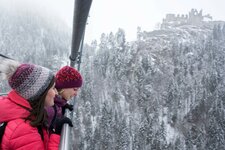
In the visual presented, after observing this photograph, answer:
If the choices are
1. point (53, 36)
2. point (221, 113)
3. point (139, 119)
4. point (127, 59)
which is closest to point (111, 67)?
point (127, 59)

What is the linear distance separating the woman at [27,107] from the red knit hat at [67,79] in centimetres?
127

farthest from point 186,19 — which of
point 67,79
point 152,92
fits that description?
point 67,79

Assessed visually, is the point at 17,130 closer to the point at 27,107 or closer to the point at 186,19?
the point at 27,107

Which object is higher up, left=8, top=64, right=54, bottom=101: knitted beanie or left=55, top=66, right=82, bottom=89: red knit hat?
left=8, top=64, right=54, bottom=101: knitted beanie

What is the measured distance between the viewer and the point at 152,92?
299 feet

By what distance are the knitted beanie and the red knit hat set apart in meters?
1.35

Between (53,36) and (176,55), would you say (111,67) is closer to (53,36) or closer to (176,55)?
(176,55)

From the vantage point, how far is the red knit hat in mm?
3525

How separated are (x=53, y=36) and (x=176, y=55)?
78789mm

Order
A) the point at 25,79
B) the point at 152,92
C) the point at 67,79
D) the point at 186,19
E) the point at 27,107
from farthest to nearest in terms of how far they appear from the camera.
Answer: the point at 186,19 < the point at 152,92 < the point at 67,79 < the point at 25,79 < the point at 27,107

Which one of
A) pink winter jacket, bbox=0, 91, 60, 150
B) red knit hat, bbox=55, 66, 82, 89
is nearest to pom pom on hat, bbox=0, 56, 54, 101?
pink winter jacket, bbox=0, 91, 60, 150

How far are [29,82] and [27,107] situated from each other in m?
0.21

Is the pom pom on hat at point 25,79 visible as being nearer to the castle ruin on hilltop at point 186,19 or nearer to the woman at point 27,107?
the woman at point 27,107

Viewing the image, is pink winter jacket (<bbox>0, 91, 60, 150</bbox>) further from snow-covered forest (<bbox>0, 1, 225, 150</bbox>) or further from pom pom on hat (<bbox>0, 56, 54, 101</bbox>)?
snow-covered forest (<bbox>0, 1, 225, 150</bbox>)
